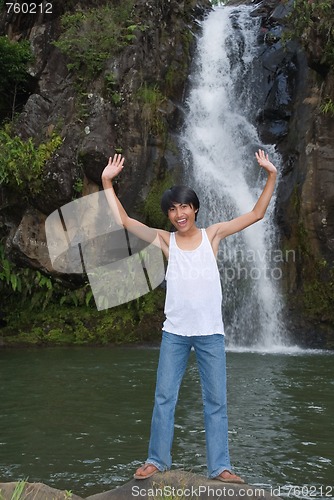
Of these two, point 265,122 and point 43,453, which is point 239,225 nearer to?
point 43,453

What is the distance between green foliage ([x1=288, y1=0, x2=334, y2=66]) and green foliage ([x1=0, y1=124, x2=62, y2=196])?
609cm

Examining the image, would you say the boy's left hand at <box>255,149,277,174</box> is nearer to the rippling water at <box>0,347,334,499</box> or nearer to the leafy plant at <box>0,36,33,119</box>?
the rippling water at <box>0,347,334,499</box>

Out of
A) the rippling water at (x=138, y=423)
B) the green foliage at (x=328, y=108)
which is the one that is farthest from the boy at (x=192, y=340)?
the green foliage at (x=328, y=108)

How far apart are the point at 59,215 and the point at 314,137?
19.8 ft

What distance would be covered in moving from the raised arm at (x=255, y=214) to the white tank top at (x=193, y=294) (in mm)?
159

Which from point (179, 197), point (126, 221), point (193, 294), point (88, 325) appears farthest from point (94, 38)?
point (193, 294)

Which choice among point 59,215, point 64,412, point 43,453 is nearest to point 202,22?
point 59,215

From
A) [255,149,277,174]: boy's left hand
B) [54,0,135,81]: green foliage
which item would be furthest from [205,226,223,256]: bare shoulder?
[54,0,135,81]: green foliage

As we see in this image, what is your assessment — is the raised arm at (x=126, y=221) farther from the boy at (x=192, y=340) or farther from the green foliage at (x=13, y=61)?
the green foliage at (x=13, y=61)

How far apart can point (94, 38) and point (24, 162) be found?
372cm

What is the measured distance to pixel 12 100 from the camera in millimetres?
17844

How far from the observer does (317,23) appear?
581 inches

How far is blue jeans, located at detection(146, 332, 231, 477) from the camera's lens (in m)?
4.07

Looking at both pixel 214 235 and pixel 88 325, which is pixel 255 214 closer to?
pixel 214 235
